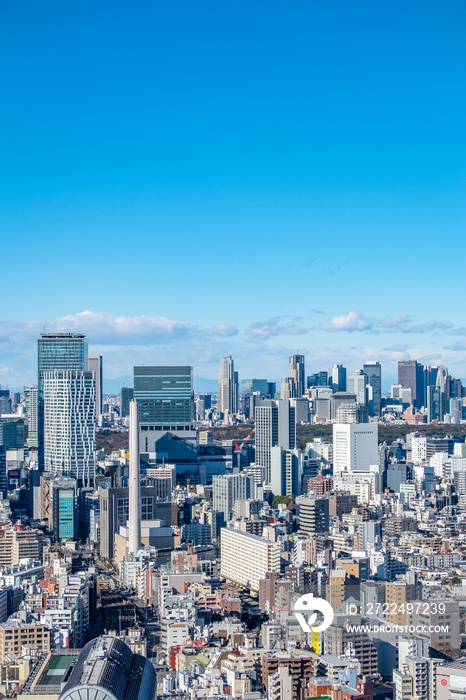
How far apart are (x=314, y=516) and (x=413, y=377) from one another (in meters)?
28.3

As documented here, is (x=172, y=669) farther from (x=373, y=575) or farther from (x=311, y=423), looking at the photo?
(x=311, y=423)

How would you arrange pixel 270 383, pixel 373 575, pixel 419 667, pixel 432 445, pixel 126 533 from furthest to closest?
pixel 270 383 → pixel 432 445 → pixel 126 533 → pixel 373 575 → pixel 419 667

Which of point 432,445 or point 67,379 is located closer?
point 67,379

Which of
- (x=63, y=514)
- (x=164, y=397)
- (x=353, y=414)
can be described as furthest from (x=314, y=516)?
(x=353, y=414)

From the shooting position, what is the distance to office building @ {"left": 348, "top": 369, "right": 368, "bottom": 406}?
4012cm

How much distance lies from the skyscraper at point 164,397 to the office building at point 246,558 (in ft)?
40.5

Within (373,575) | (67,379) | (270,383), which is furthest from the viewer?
(270,383)

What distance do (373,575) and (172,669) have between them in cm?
388

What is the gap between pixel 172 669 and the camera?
7.79 m

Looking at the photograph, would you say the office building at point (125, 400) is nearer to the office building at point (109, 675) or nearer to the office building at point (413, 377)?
the office building at point (413, 377)

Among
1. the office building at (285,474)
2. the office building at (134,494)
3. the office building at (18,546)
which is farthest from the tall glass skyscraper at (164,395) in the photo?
the office building at (18,546)

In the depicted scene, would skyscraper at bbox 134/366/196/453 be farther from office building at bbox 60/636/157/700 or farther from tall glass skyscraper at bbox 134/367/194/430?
office building at bbox 60/636/157/700

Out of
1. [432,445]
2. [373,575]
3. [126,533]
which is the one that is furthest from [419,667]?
[432,445]

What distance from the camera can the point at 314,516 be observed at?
1474 centimetres
